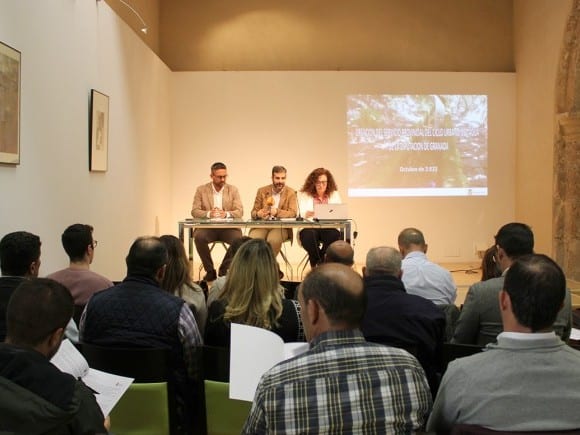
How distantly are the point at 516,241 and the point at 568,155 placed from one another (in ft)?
17.1

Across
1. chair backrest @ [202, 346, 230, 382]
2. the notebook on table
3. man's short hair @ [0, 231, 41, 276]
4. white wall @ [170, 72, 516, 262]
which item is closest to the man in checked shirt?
chair backrest @ [202, 346, 230, 382]

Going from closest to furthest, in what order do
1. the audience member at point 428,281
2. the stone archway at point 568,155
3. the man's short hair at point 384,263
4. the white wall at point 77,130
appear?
the man's short hair at point 384,263 → the audience member at point 428,281 → the white wall at point 77,130 → the stone archway at point 568,155

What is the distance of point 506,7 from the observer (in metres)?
9.45

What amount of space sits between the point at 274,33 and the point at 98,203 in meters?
4.58

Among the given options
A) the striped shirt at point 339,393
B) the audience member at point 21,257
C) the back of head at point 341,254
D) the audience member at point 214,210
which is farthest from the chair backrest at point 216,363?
the audience member at point 214,210

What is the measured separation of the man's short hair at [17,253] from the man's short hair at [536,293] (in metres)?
1.87

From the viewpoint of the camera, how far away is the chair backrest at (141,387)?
2119 mm

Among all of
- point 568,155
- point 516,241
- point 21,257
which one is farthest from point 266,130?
point 21,257

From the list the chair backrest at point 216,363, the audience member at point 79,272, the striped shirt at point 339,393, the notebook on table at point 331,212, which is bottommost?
the chair backrest at point 216,363

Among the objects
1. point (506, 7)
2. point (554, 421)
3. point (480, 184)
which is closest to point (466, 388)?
point (554, 421)

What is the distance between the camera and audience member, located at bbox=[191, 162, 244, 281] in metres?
6.93

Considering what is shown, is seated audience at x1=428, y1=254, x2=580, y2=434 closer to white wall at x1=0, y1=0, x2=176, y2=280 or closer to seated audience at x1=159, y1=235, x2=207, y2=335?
seated audience at x1=159, y1=235, x2=207, y2=335

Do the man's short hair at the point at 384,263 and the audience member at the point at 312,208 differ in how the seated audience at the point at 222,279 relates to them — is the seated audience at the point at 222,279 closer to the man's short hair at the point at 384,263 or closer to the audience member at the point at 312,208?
the man's short hair at the point at 384,263

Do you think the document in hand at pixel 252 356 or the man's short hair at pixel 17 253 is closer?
the document in hand at pixel 252 356
